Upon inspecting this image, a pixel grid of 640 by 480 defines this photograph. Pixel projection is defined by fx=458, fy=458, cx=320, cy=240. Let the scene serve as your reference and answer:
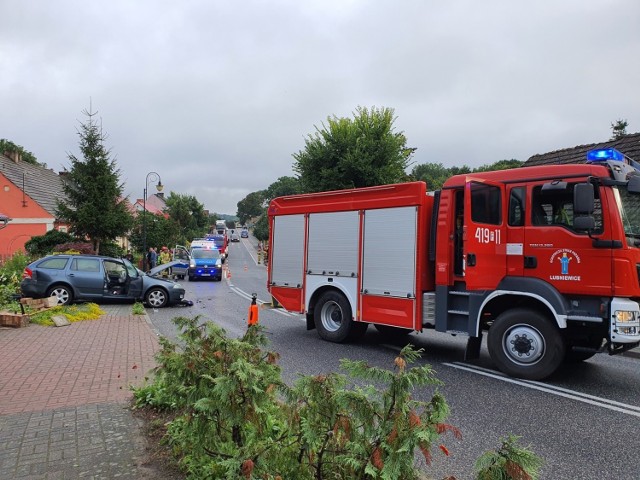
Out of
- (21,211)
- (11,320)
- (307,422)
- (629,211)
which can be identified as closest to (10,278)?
(11,320)

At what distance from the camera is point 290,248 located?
951cm

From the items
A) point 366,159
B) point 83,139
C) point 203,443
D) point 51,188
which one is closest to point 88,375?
point 203,443

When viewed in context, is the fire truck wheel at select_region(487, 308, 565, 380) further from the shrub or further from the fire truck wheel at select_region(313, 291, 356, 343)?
the shrub

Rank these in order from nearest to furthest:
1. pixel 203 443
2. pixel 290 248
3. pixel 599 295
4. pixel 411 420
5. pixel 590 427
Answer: pixel 411 420
pixel 203 443
pixel 590 427
pixel 599 295
pixel 290 248

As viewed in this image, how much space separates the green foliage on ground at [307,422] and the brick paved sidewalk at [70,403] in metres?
0.71

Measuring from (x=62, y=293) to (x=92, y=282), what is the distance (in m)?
0.82

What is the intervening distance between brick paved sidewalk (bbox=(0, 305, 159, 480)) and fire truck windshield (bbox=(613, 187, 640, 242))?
593 cm

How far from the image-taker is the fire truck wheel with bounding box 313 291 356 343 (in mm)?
8398

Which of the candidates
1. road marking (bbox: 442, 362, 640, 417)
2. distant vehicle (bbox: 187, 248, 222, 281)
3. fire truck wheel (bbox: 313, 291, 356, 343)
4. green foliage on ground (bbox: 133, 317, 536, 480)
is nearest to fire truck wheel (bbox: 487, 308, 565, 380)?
road marking (bbox: 442, 362, 640, 417)

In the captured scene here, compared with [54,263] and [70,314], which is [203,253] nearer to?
[54,263]

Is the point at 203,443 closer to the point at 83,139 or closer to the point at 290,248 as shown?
the point at 290,248

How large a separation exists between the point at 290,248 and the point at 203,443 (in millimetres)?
6746

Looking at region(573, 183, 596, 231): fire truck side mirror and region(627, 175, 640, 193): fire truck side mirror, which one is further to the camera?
region(627, 175, 640, 193): fire truck side mirror

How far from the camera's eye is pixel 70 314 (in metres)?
10.9
